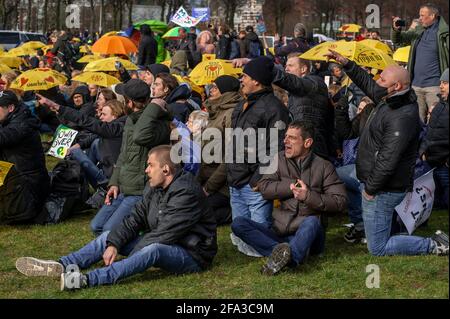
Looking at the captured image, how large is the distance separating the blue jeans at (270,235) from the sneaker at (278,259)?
230mm

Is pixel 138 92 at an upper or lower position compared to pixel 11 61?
upper

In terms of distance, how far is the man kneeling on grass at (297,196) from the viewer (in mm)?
7559

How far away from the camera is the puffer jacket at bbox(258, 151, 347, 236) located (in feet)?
25.1

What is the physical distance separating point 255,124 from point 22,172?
3120 millimetres

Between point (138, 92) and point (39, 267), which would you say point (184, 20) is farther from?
point (39, 267)

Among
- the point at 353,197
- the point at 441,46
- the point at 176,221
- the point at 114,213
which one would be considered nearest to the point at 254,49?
the point at 441,46

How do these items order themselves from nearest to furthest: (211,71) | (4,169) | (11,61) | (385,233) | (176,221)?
(176,221), (385,233), (4,169), (211,71), (11,61)

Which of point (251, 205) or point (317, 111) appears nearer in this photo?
point (251, 205)

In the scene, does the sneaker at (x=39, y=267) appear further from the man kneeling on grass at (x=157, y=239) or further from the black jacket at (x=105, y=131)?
the black jacket at (x=105, y=131)

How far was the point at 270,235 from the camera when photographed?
7.80 m

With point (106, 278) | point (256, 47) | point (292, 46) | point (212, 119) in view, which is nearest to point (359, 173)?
point (212, 119)

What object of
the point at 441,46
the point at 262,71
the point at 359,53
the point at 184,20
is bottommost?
the point at 262,71
